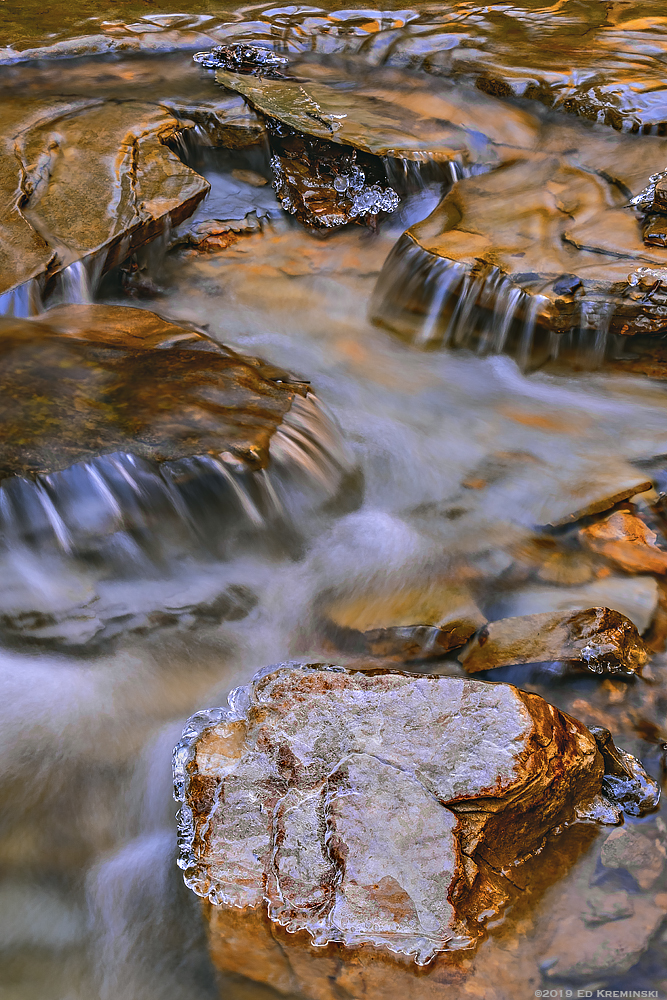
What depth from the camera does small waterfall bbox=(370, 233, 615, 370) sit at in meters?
4.26

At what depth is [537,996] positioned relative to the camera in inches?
77.5

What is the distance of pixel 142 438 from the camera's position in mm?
3205

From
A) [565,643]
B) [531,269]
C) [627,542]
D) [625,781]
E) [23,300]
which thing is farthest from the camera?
[531,269]

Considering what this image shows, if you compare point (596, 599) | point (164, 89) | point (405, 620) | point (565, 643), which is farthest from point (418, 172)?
point (565, 643)

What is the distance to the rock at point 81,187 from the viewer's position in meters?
4.42

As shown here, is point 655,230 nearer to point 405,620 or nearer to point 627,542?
point 627,542

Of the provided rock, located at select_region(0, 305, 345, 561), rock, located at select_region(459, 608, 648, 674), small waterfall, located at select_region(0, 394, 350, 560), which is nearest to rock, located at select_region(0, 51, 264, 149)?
rock, located at select_region(0, 305, 345, 561)

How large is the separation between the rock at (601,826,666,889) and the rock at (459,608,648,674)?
0.59 metres

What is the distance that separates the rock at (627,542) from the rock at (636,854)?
46.6 inches

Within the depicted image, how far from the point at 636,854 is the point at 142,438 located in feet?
7.94

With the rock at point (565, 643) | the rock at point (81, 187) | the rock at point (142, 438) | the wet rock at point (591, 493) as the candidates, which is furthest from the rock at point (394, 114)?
the rock at point (565, 643)

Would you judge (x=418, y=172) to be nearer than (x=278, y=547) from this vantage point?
No

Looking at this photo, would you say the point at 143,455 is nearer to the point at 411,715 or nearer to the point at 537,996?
the point at 411,715

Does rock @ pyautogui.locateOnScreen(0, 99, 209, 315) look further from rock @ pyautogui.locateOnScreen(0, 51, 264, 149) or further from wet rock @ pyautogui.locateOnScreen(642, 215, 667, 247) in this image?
wet rock @ pyautogui.locateOnScreen(642, 215, 667, 247)
